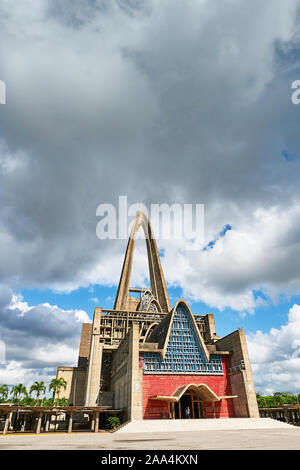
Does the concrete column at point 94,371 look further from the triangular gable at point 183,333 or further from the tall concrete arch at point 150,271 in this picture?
the triangular gable at point 183,333

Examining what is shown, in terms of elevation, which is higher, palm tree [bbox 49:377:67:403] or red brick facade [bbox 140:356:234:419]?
palm tree [bbox 49:377:67:403]

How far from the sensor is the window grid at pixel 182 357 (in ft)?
118

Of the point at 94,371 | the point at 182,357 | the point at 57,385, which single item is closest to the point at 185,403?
the point at 182,357

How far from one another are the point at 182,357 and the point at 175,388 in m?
3.78

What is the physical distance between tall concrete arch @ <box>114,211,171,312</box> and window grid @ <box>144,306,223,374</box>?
1272 inches

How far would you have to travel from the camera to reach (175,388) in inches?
1387

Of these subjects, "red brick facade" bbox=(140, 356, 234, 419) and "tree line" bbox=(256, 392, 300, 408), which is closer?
"red brick facade" bbox=(140, 356, 234, 419)

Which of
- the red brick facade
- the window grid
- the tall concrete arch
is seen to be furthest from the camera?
the tall concrete arch

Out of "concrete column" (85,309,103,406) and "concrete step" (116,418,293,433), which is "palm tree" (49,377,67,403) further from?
"concrete step" (116,418,293,433)

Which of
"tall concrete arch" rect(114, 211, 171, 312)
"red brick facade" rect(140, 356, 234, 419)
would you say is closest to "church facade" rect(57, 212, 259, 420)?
"red brick facade" rect(140, 356, 234, 419)

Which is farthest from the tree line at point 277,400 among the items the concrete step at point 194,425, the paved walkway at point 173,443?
the paved walkway at point 173,443

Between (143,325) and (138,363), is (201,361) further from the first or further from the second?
(143,325)

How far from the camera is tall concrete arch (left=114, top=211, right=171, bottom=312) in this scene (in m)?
73.4

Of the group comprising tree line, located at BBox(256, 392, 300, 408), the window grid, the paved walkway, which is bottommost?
the paved walkway
